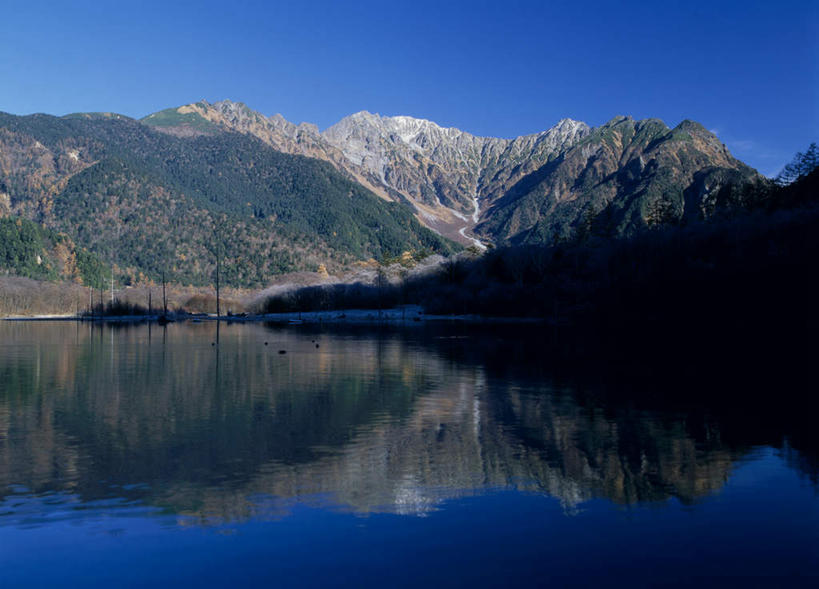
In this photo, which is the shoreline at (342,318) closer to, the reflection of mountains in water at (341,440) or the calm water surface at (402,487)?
the reflection of mountains in water at (341,440)

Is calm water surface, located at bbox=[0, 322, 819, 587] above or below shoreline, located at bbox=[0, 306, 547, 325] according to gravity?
→ below

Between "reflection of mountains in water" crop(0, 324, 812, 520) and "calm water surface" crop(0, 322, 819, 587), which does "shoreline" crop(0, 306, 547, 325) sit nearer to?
"reflection of mountains in water" crop(0, 324, 812, 520)

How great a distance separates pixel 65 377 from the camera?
30.0 metres

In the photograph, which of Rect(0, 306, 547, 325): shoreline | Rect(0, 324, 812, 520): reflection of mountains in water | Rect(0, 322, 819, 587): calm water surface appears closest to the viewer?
Rect(0, 322, 819, 587): calm water surface

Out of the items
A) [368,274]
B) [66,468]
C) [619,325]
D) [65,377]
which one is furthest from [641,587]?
[368,274]

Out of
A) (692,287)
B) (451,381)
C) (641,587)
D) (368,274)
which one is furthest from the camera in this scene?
(368,274)

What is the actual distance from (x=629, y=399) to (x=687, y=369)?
1262cm

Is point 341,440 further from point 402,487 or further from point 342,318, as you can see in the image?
point 342,318

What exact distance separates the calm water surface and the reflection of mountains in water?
0.08 metres

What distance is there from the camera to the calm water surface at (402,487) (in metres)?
9.39

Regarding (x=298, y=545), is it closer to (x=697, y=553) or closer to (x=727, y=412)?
(x=697, y=553)

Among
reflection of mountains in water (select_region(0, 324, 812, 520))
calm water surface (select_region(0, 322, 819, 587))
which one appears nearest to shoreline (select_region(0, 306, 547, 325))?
reflection of mountains in water (select_region(0, 324, 812, 520))

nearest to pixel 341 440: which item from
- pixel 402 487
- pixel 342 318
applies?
pixel 402 487

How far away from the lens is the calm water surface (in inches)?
370
